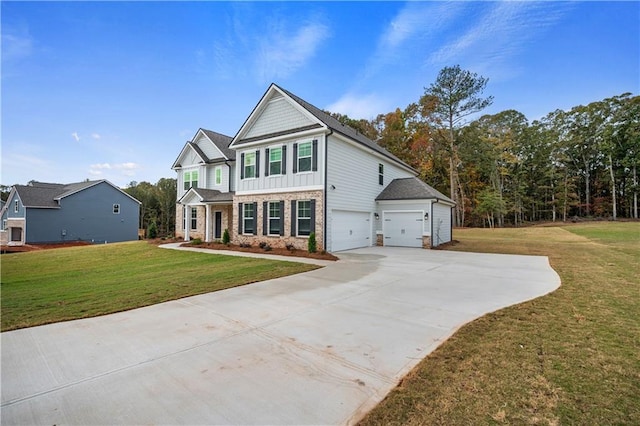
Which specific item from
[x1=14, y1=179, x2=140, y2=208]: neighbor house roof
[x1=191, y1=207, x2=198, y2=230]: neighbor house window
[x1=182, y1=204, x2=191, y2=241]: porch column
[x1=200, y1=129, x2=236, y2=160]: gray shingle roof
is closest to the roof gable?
[x1=200, y1=129, x2=236, y2=160]: gray shingle roof

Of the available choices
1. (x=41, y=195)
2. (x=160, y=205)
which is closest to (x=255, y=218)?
(x=41, y=195)

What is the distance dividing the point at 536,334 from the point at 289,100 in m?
14.0

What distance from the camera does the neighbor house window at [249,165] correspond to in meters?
16.1

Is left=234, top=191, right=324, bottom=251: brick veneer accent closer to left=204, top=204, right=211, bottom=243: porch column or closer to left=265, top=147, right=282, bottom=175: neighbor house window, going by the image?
left=265, top=147, right=282, bottom=175: neighbor house window

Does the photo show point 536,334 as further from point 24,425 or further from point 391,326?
point 24,425

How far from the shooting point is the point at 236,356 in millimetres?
3439

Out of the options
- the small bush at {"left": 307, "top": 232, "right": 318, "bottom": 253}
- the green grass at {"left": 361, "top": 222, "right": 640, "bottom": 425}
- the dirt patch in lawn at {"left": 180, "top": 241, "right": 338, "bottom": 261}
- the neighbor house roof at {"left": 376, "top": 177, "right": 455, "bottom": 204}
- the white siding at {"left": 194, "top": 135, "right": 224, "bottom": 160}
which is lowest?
the green grass at {"left": 361, "top": 222, "right": 640, "bottom": 425}

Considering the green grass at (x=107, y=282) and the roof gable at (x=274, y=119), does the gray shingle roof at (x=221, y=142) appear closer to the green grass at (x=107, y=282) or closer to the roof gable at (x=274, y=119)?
the roof gable at (x=274, y=119)

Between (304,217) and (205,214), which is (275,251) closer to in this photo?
(304,217)

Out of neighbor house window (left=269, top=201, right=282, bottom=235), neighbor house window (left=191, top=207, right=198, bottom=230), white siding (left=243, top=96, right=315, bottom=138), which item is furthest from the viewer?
neighbor house window (left=191, top=207, right=198, bottom=230)

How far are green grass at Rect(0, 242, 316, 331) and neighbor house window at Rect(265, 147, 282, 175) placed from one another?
213 inches

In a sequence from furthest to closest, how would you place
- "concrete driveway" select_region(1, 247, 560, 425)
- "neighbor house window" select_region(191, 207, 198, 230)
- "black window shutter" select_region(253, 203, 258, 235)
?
"neighbor house window" select_region(191, 207, 198, 230) < "black window shutter" select_region(253, 203, 258, 235) < "concrete driveway" select_region(1, 247, 560, 425)

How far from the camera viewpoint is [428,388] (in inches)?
107

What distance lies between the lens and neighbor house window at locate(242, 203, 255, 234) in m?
16.0
